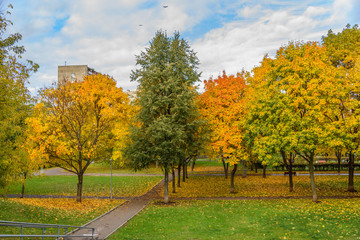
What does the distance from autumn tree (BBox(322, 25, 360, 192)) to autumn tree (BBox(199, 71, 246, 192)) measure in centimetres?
702

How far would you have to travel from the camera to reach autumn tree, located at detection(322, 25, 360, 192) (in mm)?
18914

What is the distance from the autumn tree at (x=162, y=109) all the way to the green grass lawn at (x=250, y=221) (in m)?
4.08

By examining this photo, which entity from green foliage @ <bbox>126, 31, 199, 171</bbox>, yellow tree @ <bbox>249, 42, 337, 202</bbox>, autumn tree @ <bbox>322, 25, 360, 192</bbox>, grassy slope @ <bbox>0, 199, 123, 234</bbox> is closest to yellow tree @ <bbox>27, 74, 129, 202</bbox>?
grassy slope @ <bbox>0, 199, 123, 234</bbox>

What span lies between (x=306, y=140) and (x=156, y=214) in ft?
38.0

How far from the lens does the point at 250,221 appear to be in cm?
1575

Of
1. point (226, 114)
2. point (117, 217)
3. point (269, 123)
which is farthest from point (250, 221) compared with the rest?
point (226, 114)

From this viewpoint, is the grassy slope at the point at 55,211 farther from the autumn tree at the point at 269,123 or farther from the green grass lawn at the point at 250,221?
the autumn tree at the point at 269,123

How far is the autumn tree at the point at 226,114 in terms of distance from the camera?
902 inches

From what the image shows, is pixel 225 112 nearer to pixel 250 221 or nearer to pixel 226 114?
pixel 226 114

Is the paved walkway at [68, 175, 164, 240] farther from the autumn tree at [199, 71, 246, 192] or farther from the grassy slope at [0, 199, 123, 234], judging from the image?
the autumn tree at [199, 71, 246, 192]

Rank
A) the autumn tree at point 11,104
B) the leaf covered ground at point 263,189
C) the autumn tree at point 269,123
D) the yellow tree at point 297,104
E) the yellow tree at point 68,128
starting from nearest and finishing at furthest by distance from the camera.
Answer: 1. the autumn tree at point 11,104
2. the yellow tree at point 297,104
3. the autumn tree at point 269,123
4. the yellow tree at point 68,128
5. the leaf covered ground at point 263,189

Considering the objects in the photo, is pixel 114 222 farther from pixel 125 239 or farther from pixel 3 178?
pixel 3 178

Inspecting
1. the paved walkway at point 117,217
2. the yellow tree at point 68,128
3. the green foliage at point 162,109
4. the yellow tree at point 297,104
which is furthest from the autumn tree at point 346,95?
the yellow tree at point 68,128

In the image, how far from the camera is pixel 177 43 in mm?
24703
